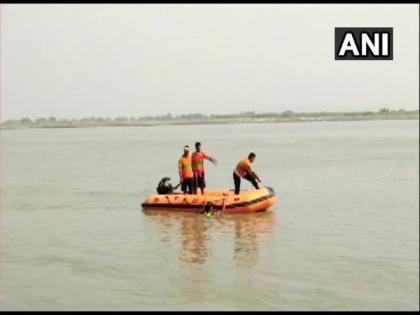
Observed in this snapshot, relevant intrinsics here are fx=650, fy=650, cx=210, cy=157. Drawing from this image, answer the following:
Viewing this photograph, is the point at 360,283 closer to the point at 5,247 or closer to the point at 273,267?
the point at 273,267

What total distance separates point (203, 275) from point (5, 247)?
485 cm

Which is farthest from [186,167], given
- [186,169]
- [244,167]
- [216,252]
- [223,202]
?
[216,252]

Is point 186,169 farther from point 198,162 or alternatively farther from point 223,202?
point 223,202

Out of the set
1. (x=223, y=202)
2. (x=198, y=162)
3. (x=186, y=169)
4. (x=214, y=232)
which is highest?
(x=198, y=162)

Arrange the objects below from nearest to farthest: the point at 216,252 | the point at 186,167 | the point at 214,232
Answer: the point at 216,252 → the point at 214,232 → the point at 186,167

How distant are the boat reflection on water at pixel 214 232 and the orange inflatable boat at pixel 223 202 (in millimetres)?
180

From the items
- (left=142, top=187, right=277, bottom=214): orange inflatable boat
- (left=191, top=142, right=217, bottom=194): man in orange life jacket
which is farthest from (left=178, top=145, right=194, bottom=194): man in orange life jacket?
(left=142, top=187, right=277, bottom=214): orange inflatable boat

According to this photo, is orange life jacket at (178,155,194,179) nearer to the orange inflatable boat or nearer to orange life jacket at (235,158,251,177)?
the orange inflatable boat

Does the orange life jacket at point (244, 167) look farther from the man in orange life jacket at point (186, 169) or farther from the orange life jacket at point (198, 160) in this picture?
the man in orange life jacket at point (186, 169)

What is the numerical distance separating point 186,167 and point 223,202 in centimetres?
142

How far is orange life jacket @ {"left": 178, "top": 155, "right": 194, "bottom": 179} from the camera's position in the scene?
1669 centimetres

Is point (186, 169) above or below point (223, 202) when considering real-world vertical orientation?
above

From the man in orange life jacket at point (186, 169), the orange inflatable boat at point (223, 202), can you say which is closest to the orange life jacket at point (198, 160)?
the man in orange life jacket at point (186, 169)

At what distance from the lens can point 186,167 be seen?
1678 centimetres
